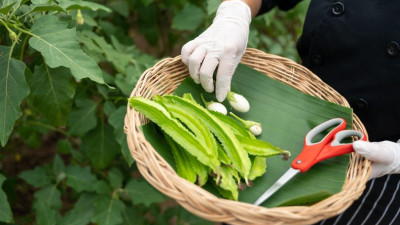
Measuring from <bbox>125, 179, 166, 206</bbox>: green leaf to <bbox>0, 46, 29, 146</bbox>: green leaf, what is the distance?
28.4 inches

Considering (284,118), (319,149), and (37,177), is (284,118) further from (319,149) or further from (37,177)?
(37,177)

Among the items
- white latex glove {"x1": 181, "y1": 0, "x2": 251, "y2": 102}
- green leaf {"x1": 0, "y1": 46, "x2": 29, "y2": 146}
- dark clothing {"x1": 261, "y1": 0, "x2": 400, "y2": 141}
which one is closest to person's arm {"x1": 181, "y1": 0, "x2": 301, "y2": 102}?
white latex glove {"x1": 181, "y1": 0, "x2": 251, "y2": 102}

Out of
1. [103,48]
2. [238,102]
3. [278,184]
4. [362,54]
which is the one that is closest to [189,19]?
[103,48]

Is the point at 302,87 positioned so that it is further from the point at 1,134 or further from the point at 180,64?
the point at 1,134

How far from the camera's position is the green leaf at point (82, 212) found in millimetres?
1871

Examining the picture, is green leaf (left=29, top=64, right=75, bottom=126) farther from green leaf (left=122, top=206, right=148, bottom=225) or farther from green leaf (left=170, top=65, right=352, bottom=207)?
green leaf (left=122, top=206, right=148, bottom=225)

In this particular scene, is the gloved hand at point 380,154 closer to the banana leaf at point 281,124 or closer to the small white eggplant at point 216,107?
the banana leaf at point 281,124

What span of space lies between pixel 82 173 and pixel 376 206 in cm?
138

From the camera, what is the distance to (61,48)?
1.33 metres

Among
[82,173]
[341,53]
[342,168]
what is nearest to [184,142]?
[342,168]

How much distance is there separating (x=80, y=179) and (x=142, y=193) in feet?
1.16

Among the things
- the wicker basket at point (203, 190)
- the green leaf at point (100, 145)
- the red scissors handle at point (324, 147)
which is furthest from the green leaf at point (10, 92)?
the red scissors handle at point (324, 147)

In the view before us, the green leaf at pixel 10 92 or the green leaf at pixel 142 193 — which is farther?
the green leaf at pixel 142 193

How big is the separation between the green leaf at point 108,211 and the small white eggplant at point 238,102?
0.75 m
